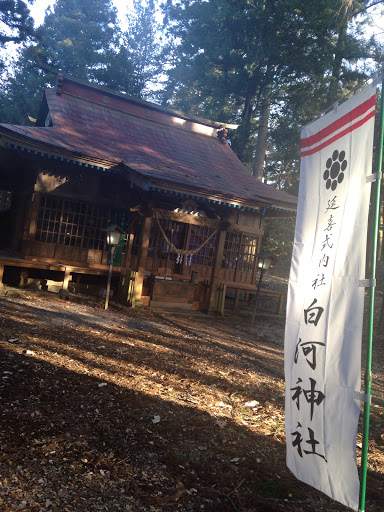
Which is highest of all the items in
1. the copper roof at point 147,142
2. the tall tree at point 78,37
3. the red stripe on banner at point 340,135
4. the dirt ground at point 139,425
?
the tall tree at point 78,37

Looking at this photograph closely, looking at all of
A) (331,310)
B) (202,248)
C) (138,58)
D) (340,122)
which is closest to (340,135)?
(340,122)

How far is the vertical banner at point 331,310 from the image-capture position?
108 inches

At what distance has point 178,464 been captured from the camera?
391 centimetres

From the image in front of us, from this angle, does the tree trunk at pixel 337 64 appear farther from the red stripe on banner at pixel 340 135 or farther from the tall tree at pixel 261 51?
the red stripe on banner at pixel 340 135

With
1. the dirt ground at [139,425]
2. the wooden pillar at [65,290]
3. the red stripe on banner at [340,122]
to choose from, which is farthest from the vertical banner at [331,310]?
the wooden pillar at [65,290]

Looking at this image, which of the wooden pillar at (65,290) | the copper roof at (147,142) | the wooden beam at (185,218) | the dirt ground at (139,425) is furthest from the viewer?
the wooden beam at (185,218)

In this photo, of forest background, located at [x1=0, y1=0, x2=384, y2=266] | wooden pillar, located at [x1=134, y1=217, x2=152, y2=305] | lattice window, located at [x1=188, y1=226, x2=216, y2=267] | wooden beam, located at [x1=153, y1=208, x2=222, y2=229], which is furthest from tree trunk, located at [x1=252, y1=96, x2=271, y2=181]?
wooden pillar, located at [x1=134, y1=217, x2=152, y2=305]

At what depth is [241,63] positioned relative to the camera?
2133 centimetres

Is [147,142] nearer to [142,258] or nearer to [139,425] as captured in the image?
[142,258]

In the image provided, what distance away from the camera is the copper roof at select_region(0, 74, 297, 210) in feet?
37.8

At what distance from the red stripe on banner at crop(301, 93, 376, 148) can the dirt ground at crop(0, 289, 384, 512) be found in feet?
9.92

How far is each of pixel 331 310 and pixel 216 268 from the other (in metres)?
9.93

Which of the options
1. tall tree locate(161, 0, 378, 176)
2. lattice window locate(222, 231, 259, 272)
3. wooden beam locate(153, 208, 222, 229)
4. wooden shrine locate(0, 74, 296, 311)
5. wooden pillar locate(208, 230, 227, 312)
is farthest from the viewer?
tall tree locate(161, 0, 378, 176)

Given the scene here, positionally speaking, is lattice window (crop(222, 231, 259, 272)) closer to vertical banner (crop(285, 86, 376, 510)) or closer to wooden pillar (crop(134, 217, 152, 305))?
wooden pillar (crop(134, 217, 152, 305))
